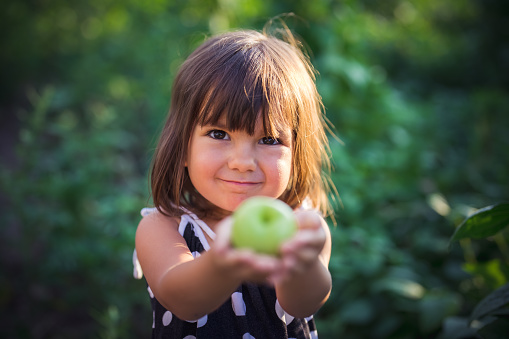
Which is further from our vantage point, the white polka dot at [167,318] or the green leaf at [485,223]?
the green leaf at [485,223]

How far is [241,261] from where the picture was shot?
82 centimetres

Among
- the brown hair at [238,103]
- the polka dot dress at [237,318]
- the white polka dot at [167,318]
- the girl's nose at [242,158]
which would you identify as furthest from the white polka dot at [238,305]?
the girl's nose at [242,158]

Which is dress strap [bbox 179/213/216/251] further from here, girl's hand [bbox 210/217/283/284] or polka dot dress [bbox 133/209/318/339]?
girl's hand [bbox 210/217/283/284]

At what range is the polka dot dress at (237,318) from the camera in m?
1.33

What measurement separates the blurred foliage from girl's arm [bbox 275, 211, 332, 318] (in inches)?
Answer: 28.2

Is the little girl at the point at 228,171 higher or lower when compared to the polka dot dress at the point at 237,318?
higher

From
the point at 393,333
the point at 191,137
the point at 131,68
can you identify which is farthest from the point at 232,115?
the point at 131,68

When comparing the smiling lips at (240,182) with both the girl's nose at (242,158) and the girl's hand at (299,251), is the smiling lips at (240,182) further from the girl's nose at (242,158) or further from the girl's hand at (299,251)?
the girl's hand at (299,251)

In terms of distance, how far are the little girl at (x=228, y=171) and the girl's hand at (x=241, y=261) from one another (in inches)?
6.2

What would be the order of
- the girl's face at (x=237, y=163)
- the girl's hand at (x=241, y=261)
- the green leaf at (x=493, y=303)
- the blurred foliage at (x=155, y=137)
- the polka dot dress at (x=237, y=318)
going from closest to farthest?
1. the girl's hand at (x=241, y=261)
2. the girl's face at (x=237, y=163)
3. the polka dot dress at (x=237, y=318)
4. the green leaf at (x=493, y=303)
5. the blurred foliage at (x=155, y=137)

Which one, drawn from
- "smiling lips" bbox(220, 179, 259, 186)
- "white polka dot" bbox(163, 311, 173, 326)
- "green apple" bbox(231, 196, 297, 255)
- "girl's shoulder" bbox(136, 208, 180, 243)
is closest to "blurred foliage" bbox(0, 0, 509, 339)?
"white polka dot" bbox(163, 311, 173, 326)

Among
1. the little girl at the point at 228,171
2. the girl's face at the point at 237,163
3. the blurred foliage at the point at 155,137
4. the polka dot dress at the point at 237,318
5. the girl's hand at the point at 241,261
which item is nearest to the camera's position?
the girl's hand at the point at 241,261

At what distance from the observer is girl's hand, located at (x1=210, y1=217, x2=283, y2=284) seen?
0.80 m

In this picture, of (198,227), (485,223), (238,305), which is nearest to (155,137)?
(198,227)
